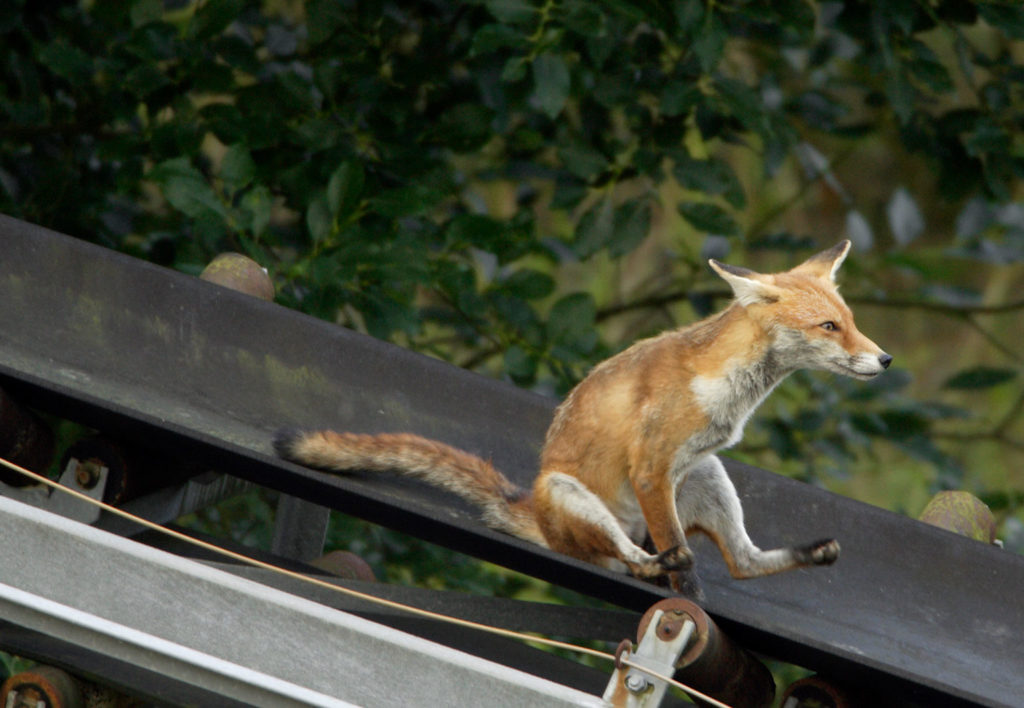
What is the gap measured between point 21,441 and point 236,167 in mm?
1252

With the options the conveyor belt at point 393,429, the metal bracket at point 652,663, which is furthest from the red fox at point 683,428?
the metal bracket at point 652,663

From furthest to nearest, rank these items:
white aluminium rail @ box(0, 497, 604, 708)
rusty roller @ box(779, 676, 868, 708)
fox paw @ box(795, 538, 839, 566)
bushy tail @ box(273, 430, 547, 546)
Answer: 1. bushy tail @ box(273, 430, 547, 546)
2. fox paw @ box(795, 538, 839, 566)
3. rusty roller @ box(779, 676, 868, 708)
4. white aluminium rail @ box(0, 497, 604, 708)

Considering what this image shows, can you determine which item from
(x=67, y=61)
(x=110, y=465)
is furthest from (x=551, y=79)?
(x=110, y=465)

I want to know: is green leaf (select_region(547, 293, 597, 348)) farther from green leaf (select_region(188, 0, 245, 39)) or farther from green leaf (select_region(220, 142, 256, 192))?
green leaf (select_region(188, 0, 245, 39))

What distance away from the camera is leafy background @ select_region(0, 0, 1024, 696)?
3.62m

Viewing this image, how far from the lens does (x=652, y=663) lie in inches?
71.8

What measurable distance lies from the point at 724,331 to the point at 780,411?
217cm

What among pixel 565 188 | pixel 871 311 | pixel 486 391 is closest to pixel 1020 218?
pixel 565 188

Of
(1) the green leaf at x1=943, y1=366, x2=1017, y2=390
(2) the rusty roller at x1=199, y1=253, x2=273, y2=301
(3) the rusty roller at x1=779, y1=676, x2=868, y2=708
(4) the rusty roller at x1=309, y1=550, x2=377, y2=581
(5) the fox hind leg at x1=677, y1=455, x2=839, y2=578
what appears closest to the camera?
(3) the rusty roller at x1=779, y1=676, x2=868, y2=708

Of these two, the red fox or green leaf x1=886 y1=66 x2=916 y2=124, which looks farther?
green leaf x1=886 y1=66 x2=916 y2=124

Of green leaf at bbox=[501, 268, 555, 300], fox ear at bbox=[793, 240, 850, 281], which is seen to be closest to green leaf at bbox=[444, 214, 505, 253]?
green leaf at bbox=[501, 268, 555, 300]

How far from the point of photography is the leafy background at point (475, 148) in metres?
3.62

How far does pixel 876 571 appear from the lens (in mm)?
2596

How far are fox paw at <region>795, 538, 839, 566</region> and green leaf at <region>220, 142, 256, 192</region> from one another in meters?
1.97
